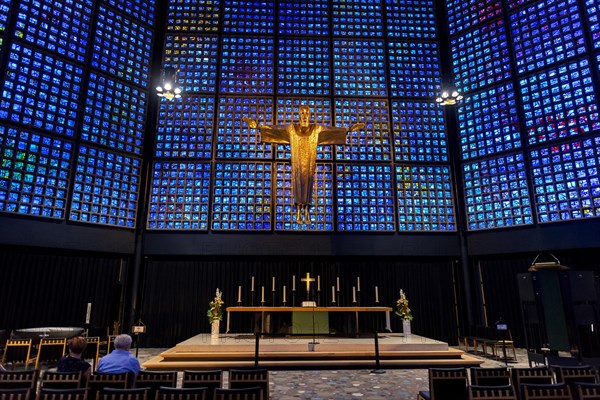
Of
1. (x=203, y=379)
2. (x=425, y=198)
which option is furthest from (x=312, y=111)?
(x=203, y=379)

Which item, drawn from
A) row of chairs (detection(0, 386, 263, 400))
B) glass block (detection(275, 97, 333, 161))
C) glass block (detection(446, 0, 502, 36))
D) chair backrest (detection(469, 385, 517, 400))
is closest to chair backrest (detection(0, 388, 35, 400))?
row of chairs (detection(0, 386, 263, 400))

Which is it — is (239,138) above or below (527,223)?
above

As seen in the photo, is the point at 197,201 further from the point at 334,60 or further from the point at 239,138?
the point at 334,60

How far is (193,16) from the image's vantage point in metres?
15.9

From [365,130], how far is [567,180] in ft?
22.8

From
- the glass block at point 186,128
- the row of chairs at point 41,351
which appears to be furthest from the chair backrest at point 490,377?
the glass block at point 186,128

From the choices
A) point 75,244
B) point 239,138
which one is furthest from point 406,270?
point 75,244

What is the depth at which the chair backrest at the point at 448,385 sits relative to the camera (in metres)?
4.94

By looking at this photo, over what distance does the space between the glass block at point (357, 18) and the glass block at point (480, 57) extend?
3.22 metres

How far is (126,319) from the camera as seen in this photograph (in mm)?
13297

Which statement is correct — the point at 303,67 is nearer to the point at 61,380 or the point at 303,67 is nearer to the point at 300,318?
the point at 300,318

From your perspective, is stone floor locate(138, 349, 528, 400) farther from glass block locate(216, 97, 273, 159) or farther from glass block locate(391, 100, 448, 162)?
glass block locate(391, 100, 448, 162)

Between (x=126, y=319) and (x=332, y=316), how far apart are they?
22.9 feet

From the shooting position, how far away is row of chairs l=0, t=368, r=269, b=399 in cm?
427
